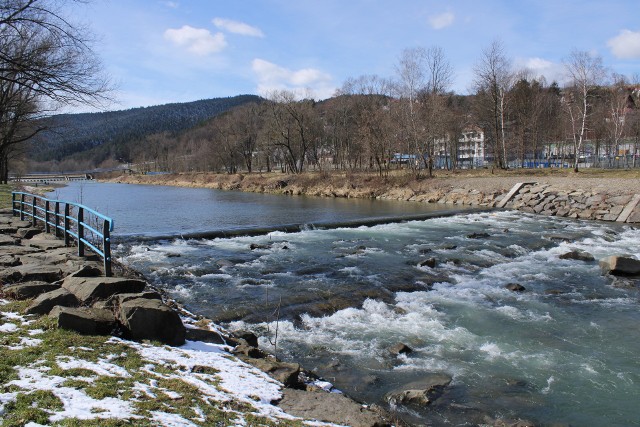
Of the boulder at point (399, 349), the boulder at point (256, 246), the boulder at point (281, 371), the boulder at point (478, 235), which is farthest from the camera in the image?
the boulder at point (478, 235)

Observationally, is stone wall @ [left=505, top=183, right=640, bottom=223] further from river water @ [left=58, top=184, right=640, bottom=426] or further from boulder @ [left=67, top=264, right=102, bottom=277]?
boulder @ [left=67, top=264, right=102, bottom=277]

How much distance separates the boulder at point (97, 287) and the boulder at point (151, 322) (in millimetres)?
953

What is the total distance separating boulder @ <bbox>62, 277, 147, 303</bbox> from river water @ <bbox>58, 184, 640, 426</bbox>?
2208mm

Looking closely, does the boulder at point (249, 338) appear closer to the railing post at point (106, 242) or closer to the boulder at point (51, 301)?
the boulder at point (51, 301)

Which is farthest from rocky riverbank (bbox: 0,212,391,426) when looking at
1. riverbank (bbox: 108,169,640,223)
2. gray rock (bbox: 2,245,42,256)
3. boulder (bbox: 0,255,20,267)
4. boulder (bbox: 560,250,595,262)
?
riverbank (bbox: 108,169,640,223)

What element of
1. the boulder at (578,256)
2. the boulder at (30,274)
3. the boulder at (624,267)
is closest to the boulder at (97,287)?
the boulder at (30,274)

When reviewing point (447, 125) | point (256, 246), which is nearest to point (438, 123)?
point (447, 125)

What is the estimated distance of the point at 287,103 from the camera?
6550cm

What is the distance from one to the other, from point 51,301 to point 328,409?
446cm

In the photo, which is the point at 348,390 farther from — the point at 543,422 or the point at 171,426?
the point at 171,426

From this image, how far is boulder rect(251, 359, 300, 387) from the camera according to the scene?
594cm

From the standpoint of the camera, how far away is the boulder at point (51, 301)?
6.67 meters

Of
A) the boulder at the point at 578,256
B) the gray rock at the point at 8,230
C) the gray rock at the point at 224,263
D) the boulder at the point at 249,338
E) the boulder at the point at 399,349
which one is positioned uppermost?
the gray rock at the point at 8,230

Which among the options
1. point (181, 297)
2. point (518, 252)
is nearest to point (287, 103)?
point (518, 252)
